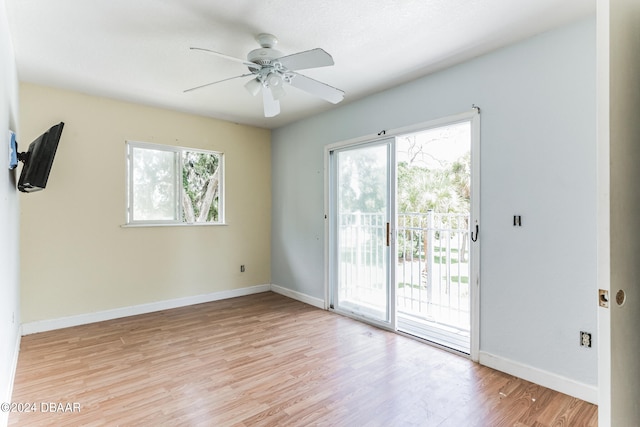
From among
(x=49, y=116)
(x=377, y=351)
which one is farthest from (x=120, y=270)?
(x=377, y=351)

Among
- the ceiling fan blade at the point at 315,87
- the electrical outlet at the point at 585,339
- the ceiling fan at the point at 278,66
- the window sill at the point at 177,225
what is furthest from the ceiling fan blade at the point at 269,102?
the electrical outlet at the point at 585,339

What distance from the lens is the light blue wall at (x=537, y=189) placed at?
2.14 metres

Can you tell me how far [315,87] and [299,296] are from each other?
2949mm

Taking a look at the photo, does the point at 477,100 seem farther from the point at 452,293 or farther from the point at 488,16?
the point at 452,293

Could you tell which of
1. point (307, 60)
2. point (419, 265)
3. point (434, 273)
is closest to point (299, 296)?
point (419, 265)

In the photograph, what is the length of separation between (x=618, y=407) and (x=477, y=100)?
2.42m

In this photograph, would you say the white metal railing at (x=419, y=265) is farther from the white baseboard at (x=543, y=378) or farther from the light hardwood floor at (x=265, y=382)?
the white baseboard at (x=543, y=378)

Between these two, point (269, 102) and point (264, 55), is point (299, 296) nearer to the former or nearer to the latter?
point (269, 102)

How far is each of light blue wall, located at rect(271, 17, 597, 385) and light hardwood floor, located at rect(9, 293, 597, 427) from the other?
1.35 feet

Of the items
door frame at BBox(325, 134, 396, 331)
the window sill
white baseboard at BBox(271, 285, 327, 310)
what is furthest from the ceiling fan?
white baseboard at BBox(271, 285, 327, 310)

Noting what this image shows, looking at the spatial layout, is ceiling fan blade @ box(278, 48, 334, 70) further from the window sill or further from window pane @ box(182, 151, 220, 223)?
the window sill

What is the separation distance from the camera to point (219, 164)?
4672 millimetres

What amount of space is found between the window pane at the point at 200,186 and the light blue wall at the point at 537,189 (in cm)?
272

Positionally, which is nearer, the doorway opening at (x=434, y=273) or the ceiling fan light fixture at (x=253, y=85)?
the ceiling fan light fixture at (x=253, y=85)
